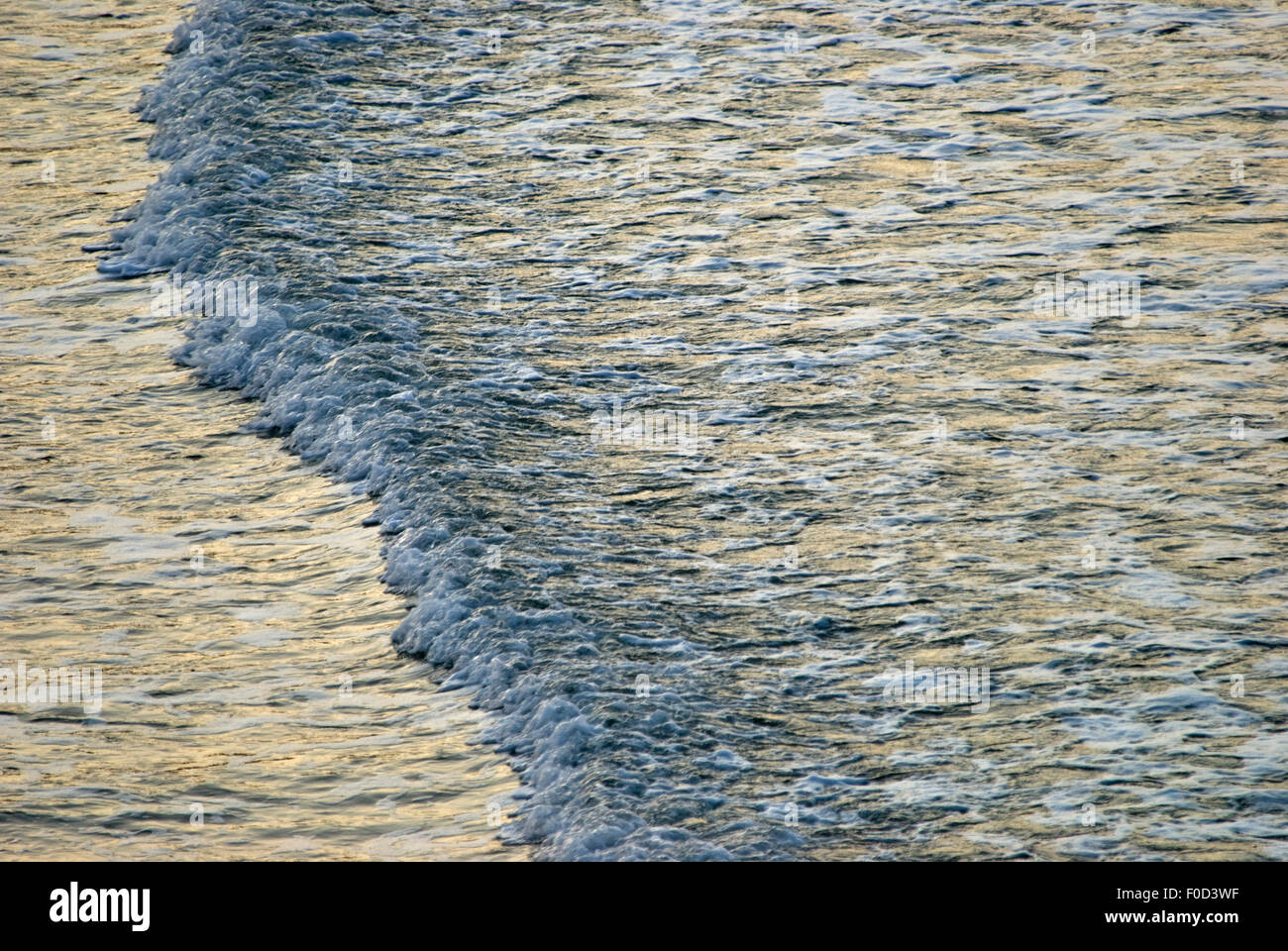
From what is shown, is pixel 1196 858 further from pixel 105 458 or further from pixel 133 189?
pixel 133 189

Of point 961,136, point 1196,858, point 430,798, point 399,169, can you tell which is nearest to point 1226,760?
point 1196,858

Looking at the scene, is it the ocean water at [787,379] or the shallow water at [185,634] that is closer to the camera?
→ the shallow water at [185,634]

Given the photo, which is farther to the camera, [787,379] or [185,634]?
[787,379]

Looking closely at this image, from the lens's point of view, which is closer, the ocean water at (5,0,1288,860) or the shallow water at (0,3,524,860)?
the shallow water at (0,3,524,860)

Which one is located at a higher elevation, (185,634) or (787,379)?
(787,379)
